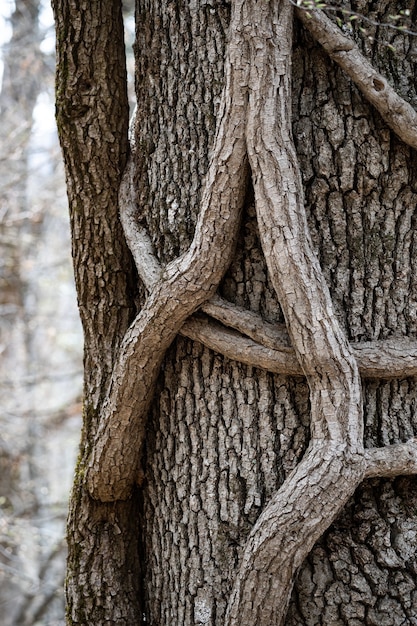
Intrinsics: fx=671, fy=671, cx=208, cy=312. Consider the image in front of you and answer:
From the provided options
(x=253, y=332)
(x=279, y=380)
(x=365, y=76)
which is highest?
(x=365, y=76)

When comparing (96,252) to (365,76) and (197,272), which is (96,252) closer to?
(197,272)

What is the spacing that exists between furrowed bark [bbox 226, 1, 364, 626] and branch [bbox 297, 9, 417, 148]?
11 centimetres

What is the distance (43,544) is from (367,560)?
204 inches

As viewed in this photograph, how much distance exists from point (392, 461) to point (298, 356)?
34 centimetres

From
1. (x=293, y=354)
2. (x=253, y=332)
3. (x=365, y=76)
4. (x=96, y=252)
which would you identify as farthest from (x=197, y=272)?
(x=365, y=76)

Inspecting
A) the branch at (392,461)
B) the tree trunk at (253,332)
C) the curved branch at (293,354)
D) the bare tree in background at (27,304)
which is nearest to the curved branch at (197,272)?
the tree trunk at (253,332)

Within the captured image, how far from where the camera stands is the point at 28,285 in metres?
6.87

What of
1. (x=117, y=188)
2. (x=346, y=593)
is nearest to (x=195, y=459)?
(x=346, y=593)

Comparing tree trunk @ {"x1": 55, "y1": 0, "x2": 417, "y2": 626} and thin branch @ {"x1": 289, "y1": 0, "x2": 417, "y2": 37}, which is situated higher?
thin branch @ {"x1": 289, "y1": 0, "x2": 417, "y2": 37}

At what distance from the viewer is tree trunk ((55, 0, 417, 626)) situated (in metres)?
1.64

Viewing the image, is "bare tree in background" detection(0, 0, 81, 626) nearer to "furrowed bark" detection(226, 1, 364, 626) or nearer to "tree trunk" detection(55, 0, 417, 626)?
"tree trunk" detection(55, 0, 417, 626)

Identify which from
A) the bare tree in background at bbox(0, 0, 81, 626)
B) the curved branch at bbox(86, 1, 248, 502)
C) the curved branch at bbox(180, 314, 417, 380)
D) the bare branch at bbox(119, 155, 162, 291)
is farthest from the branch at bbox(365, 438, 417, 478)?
the bare tree in background at bbox(0, 0, 81, 626)

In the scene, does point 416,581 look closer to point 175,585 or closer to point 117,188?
point 175,585

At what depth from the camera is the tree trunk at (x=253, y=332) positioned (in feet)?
5.40
